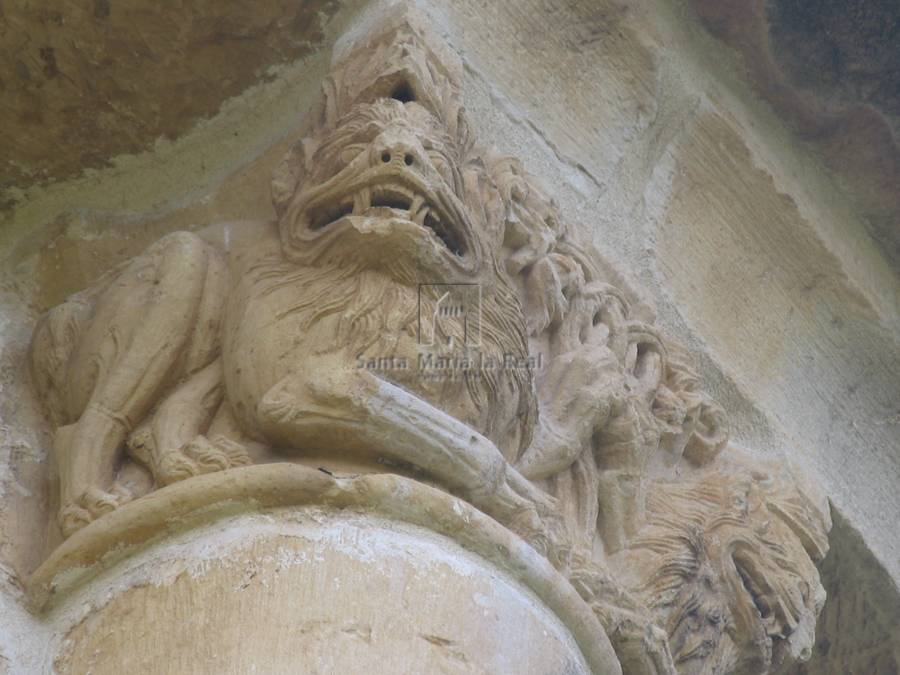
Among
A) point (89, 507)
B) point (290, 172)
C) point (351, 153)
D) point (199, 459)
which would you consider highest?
point (351, 153)

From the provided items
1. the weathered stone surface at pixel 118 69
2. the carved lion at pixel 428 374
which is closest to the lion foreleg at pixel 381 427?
the carved lion at pixel 428 374

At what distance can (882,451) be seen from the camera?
3113 millimetres

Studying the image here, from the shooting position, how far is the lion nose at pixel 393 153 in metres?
2.01

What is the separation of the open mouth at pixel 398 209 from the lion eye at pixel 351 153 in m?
0.07

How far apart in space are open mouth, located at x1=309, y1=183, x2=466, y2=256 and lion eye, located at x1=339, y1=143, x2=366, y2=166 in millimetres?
73

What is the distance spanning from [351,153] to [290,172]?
173mm

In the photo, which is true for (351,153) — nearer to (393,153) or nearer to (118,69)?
(393,153)

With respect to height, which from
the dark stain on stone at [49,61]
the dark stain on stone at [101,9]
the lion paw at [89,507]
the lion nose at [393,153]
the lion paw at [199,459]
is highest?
the lion nose at [393,153]

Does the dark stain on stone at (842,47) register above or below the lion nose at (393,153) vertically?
above

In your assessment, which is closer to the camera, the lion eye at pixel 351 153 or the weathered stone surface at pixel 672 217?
the lion eye at pixel 351 153

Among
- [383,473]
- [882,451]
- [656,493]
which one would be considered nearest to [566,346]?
[656,493]

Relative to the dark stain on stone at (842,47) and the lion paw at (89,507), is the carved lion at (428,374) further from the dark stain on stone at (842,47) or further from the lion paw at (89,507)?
the dark stain on stone at (842,47)

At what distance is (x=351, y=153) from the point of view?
207 centimetres

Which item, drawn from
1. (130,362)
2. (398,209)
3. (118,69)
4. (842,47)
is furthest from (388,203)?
(842,47)
